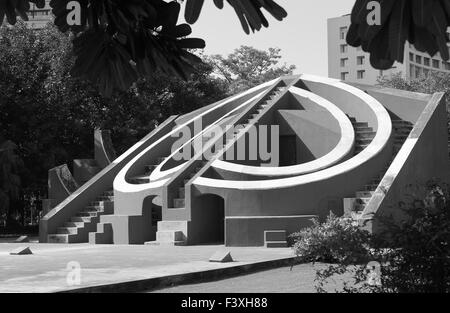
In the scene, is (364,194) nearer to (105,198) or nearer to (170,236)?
(170,236)

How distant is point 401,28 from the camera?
2.07m

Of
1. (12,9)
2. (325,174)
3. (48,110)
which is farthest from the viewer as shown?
(48,110)

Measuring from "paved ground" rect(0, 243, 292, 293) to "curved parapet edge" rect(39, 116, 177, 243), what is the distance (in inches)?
159

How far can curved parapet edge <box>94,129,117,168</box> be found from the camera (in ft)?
78.7

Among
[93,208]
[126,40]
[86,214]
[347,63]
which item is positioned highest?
[347,63]

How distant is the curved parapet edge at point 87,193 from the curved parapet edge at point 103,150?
1456 mm

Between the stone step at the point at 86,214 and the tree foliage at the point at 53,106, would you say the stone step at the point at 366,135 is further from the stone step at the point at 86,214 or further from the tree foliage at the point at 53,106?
the stone step at the point at 86,214

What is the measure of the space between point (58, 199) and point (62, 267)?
39.1 ft

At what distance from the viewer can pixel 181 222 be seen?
56.9 ft

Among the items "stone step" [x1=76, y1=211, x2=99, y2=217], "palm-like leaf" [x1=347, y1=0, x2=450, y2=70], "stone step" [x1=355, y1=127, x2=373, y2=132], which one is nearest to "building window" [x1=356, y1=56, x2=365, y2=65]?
"stone step" [x1=355, y1=127, x2=373, y2=132]

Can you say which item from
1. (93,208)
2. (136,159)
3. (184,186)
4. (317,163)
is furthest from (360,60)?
(184,186)

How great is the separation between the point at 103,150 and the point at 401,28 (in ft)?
73.6

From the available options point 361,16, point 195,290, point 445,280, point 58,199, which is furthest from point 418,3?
point 58,199

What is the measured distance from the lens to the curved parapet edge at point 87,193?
19.8 m
